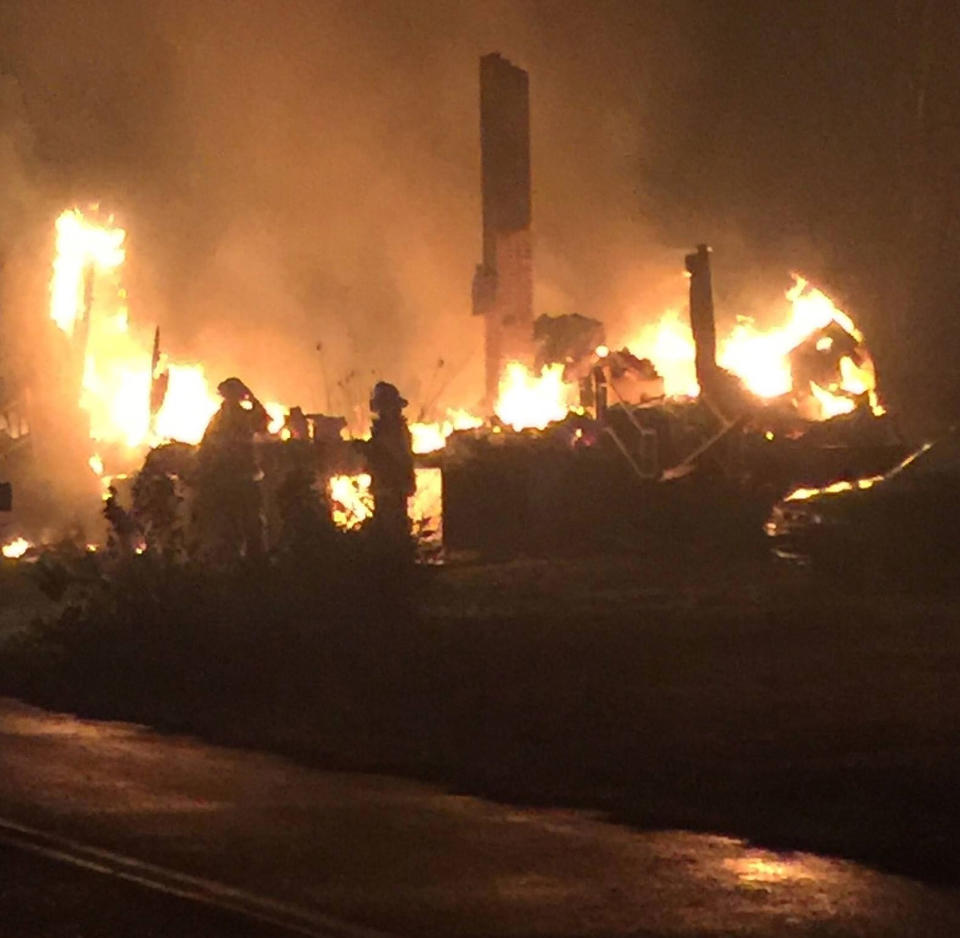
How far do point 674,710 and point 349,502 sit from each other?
493 inches

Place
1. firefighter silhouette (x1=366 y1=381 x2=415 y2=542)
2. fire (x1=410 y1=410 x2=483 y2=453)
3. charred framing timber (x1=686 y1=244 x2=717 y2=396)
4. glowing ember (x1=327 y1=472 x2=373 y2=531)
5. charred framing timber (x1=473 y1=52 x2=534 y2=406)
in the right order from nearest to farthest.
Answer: glowing ember (x1=327 y1=472 x2=373 y2=531)
firefighter silhouette (x1=366 y1=381 x2=415 y2=542)
charred framing timber (x1=686 y1=244 x2=717 y2=396)
fire (x1=410 y1=410 x2=483 y2=453)
charred framing timber (x1=473 y1=52 x2=534 y2=406)

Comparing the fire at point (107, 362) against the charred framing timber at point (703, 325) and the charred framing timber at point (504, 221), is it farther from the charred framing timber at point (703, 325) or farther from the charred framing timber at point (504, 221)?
the charred framing timber at point (703, 325)

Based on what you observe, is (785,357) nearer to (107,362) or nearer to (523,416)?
(523,416)

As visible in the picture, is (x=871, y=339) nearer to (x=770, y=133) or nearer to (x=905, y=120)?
(x=905, y=120)

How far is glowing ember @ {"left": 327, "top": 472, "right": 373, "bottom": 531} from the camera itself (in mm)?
18094

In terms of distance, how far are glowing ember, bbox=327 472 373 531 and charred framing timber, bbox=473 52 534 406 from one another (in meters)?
10.7

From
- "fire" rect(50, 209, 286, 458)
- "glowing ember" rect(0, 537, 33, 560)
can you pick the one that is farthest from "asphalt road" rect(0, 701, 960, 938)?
"fire" rect(50, 209, 286, 458)

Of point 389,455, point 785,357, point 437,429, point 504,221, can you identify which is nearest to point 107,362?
point 504,221

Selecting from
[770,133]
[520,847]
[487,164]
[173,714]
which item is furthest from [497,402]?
[520,847]

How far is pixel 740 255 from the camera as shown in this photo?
34.4 metres

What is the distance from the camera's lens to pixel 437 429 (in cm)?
3375

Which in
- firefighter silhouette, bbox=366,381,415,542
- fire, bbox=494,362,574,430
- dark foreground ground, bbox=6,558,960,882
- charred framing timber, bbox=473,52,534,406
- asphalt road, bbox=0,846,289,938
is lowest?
asphalt road, bbox=0,846,289,938

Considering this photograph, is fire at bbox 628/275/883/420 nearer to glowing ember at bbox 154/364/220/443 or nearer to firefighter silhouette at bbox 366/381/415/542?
firefighter silhouette at bbox 366/381/415/542

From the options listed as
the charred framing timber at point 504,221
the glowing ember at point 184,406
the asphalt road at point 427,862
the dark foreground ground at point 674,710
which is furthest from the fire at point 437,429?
the asphalt road at point 427,862
